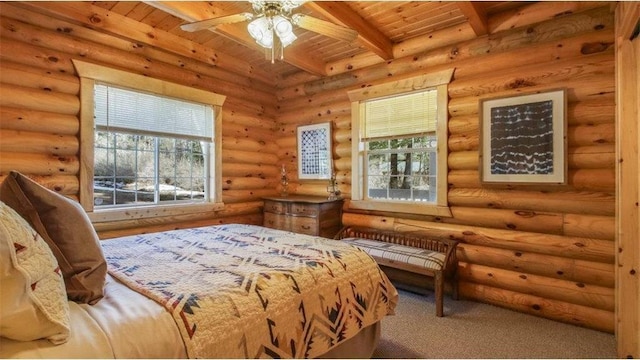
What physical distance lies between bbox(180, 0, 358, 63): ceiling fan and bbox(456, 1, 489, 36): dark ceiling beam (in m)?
1.15

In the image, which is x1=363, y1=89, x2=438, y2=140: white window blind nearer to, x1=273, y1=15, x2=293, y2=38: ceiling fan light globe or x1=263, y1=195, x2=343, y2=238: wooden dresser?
x1=263, y1=195, x2=343, y2=238: wooden dresser

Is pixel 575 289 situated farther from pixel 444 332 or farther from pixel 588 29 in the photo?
pixel 588 29

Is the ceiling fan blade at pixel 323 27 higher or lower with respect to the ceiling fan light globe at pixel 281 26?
higher

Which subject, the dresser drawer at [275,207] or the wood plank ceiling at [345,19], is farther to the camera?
the dresser drawer at [275,207]

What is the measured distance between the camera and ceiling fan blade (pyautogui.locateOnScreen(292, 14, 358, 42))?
2062 mm

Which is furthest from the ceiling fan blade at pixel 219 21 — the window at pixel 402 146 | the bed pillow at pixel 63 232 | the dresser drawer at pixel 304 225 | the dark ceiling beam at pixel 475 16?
the dresser drawer at pixel 304 225

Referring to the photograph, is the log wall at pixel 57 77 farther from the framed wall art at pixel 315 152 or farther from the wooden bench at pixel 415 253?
the wooden bench at pixel 415 253

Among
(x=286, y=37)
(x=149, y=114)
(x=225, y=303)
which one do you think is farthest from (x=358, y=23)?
(x=225, y=303)

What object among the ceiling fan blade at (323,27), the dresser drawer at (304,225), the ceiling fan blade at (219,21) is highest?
the ceiling fan blade at (219,21)

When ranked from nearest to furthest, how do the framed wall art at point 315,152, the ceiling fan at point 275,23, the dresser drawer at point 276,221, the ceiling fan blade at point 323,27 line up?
the ceiling fan at point 275,23 → the ceiling fan blade at point 323,27 → the dresser drawer at point 276,221 → the framed wall art at point 315,152

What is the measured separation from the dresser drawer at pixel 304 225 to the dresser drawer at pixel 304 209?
0.06 meters

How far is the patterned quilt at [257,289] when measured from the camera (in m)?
1.27

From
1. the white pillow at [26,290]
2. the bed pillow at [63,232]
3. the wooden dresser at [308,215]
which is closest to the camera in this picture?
the white pillow at [26,290]

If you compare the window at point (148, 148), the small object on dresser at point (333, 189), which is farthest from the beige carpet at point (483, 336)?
the window at point (148, 148)
